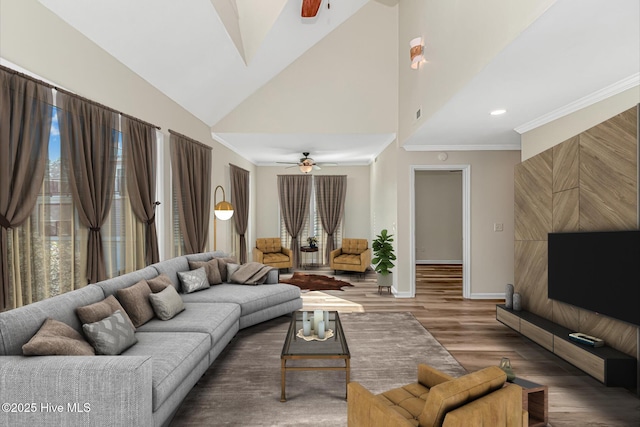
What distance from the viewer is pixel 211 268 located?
14.8 ft

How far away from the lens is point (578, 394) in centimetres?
269

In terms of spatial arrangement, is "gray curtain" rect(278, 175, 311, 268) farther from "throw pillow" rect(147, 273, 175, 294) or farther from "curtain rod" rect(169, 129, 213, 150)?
"throw pillow" rect(147, 273, 175, 294)

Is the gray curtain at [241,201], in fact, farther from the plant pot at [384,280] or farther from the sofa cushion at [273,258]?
the plant pot at [384,280]

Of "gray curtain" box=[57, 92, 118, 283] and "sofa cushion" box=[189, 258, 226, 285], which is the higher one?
"gray curtain" box=[57, 92, 118, 283]

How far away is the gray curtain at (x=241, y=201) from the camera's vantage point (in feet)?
22.9

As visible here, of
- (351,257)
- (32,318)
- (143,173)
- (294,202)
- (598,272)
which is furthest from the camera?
(294,202)

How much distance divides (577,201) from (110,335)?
3.93 m

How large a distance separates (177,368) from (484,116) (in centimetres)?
394

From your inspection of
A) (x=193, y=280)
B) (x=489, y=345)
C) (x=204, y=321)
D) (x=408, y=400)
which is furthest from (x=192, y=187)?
(x=489, y=345)

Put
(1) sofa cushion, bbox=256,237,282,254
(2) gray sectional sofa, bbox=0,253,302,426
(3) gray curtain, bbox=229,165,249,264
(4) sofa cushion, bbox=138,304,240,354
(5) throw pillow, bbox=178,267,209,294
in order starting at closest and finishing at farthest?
1. (2) gray sectional sofa, bbox=0,253,302,426
2. (4) sofa cushion, bbox=138,304,240,354
3. (5) throw pillow, bbox=178,267,209,294
4. (3) gray curtain, bbox=229,165,249,264
5. (1) sofa cushion, bbox=256,237,282,254

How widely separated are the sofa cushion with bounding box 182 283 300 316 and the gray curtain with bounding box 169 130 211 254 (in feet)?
3.22

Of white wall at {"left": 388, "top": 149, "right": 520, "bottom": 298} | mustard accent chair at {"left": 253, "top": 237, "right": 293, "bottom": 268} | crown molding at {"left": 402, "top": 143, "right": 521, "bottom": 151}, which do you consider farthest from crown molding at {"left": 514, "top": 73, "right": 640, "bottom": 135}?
mustard accent chair at {"left": 253, "top": 237, "right": 293, "bottom": 268}

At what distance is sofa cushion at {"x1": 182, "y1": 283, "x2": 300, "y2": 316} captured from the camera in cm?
386

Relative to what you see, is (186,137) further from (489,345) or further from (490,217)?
(490,217)
